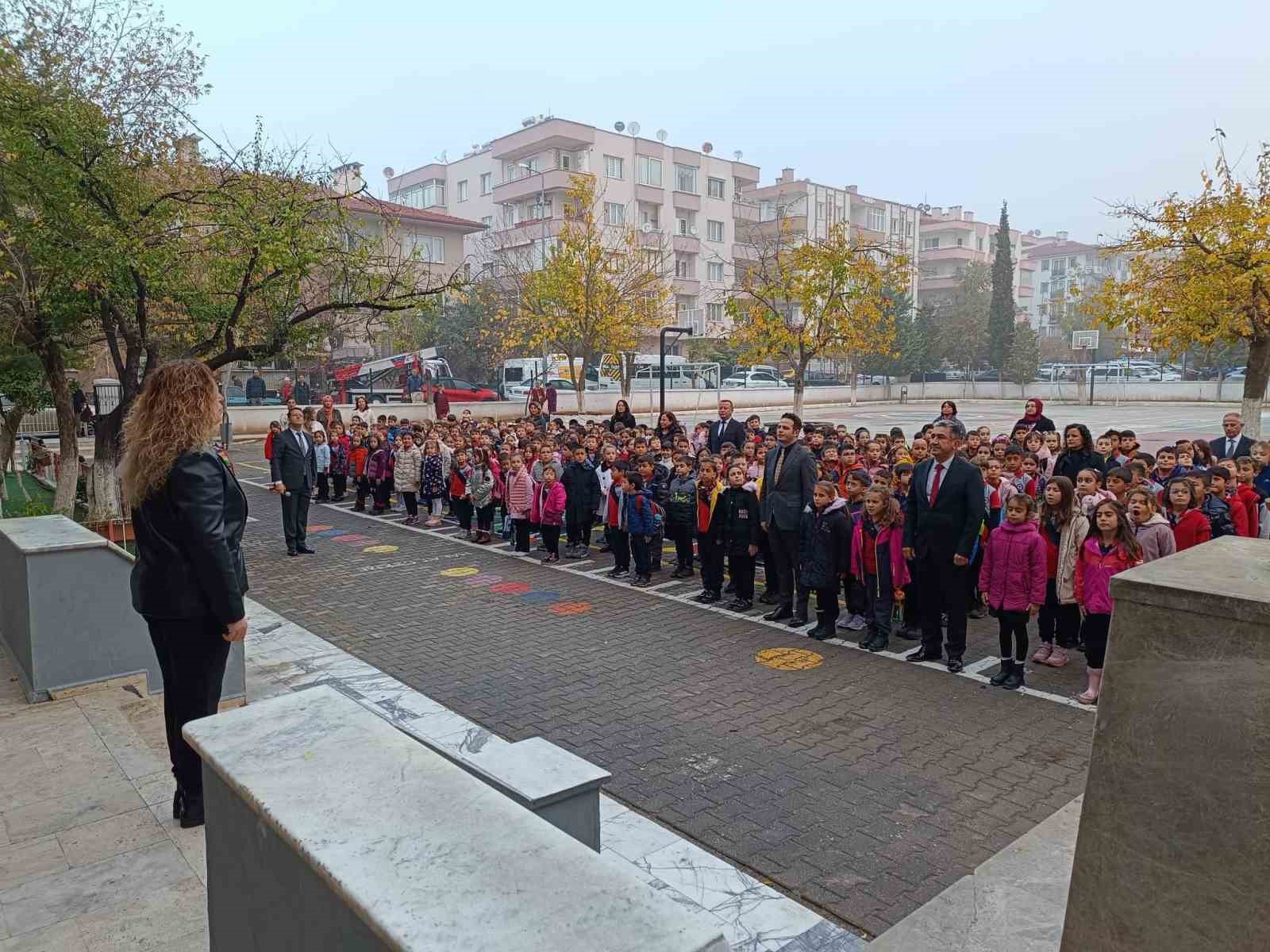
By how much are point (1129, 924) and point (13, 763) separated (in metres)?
5.12

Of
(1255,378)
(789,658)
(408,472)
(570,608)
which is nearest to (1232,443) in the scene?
(1255,378)

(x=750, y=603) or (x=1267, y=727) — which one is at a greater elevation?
(x=1267, y=727)

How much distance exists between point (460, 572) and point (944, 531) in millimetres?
6311

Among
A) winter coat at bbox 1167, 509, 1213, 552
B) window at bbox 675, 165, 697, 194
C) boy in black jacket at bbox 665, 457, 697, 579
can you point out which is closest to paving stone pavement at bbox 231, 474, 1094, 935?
boy in black jacket at bbox 665, 457, 697, 579

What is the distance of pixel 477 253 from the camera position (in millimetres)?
52594

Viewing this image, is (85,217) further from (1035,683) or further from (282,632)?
(1035,683)

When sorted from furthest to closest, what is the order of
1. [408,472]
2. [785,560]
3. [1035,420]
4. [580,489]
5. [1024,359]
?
[1024,359] → [408,472] → [1035,420] → [580,489] → [785,560]

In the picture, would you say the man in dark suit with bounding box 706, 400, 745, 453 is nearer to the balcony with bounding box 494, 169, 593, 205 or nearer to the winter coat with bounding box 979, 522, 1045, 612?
the winter coat with bounding box 979, 522, 1045, 612

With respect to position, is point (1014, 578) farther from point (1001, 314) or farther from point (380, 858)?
point (1001, 314)

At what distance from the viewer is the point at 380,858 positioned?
153 cm

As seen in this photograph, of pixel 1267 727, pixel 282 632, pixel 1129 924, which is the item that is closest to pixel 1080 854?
pixel 1129 924

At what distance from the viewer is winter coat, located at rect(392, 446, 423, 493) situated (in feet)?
47.4

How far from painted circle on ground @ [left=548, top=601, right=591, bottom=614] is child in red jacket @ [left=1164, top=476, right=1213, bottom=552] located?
5579 mm

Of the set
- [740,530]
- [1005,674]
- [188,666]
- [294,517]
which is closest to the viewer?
[188,666]
